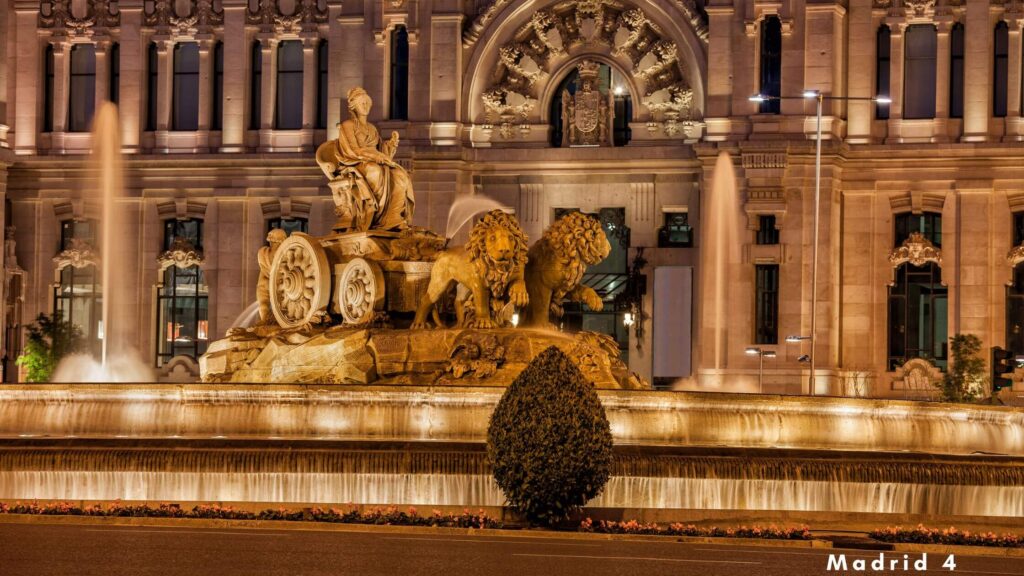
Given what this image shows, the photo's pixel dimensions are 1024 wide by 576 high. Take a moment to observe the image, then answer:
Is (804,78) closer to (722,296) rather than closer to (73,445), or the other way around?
(722,296)

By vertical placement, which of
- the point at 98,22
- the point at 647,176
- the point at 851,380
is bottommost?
the point at 851,380

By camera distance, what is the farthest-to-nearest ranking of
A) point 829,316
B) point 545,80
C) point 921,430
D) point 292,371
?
point 545,80
point 829,316
point 292,371
point 921,430

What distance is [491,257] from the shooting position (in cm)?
2978

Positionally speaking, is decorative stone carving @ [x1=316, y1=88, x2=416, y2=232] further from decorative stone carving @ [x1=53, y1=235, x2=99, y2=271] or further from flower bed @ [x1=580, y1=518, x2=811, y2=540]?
decorative stone carving @ [x1=53, y1=235, x2=99, y2=271]

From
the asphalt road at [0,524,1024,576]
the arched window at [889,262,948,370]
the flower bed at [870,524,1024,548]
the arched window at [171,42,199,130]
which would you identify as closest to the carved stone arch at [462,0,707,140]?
the arched window at [889,262,948,370]

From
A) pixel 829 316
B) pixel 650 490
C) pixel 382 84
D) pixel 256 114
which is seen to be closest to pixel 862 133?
pixel 829 316

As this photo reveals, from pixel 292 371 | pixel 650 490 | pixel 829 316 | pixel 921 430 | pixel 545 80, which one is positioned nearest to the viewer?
pixel 650 490

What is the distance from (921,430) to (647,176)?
37714mm

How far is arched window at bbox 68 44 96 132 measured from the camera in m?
69.6

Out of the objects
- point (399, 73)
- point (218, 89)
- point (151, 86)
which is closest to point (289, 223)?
point (218, 89)

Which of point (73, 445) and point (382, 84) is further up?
point (382, 84)

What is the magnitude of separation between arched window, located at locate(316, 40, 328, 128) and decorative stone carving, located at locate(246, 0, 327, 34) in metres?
0.83

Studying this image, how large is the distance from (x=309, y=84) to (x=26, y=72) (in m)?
10.8

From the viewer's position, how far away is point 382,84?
65000 mm
